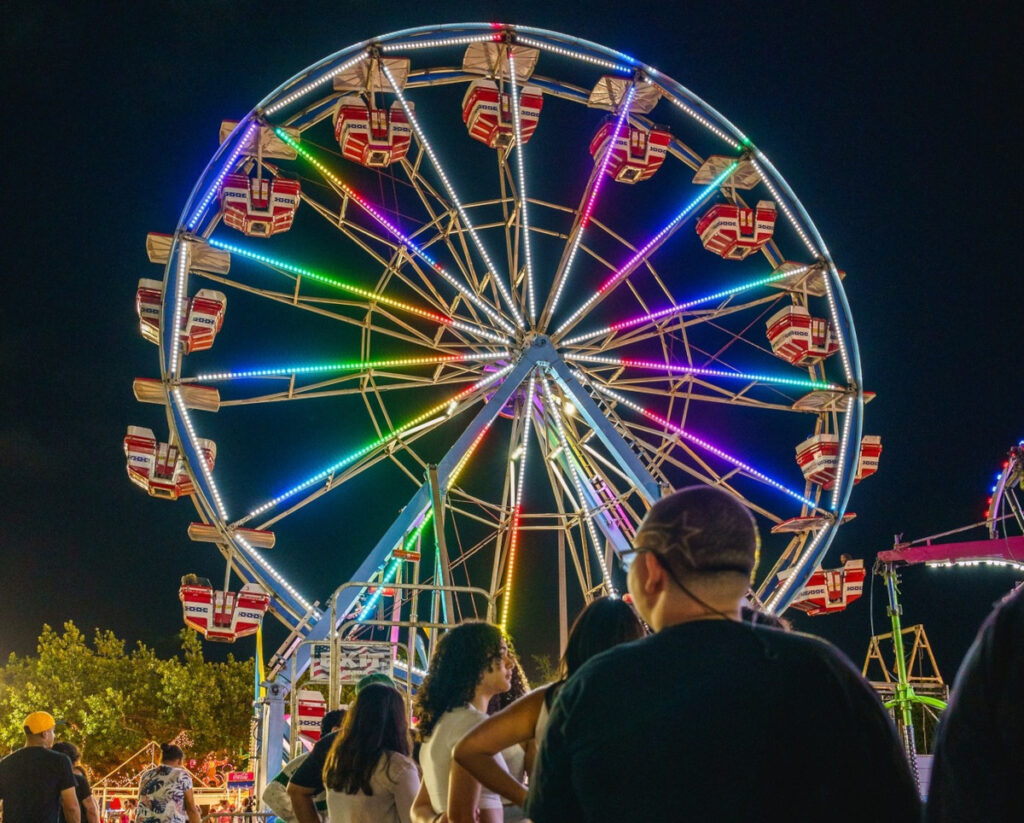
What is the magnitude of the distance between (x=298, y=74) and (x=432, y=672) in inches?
460

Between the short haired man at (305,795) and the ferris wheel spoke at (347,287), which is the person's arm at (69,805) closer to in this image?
the short haired man at (305,795)

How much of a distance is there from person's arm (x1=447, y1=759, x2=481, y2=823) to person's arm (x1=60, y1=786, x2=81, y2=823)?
4941mm

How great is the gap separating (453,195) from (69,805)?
9.28 m

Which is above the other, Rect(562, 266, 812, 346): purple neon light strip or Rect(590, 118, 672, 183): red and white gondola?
Rect(590, 118, 672, 183): red and white gondola

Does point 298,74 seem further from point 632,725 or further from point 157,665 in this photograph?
point 157,665

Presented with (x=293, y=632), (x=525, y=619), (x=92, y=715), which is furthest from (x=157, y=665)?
(x=293, y=632)

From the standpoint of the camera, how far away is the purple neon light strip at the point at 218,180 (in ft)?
43.3

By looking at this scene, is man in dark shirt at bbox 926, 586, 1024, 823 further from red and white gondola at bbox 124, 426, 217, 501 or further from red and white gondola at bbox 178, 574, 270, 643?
red and white gondola at bbox 124, 426, 217, 501

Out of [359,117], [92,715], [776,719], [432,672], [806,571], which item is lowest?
[92,715]

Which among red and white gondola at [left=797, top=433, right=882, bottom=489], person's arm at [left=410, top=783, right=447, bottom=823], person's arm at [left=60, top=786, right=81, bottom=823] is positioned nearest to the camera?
person's arm at [left=410, top=783, right=447, bottom=823]

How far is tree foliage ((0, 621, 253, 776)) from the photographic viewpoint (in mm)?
31859

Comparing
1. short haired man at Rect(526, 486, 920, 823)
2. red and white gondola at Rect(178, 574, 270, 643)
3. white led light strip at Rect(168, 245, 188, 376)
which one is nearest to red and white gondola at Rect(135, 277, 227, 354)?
white led light strip at Rect(168, 245, 188, 376)

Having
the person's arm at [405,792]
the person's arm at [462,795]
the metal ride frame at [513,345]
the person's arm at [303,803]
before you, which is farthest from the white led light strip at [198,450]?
the person's arm at [462,795]

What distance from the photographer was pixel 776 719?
1810 millimetres
